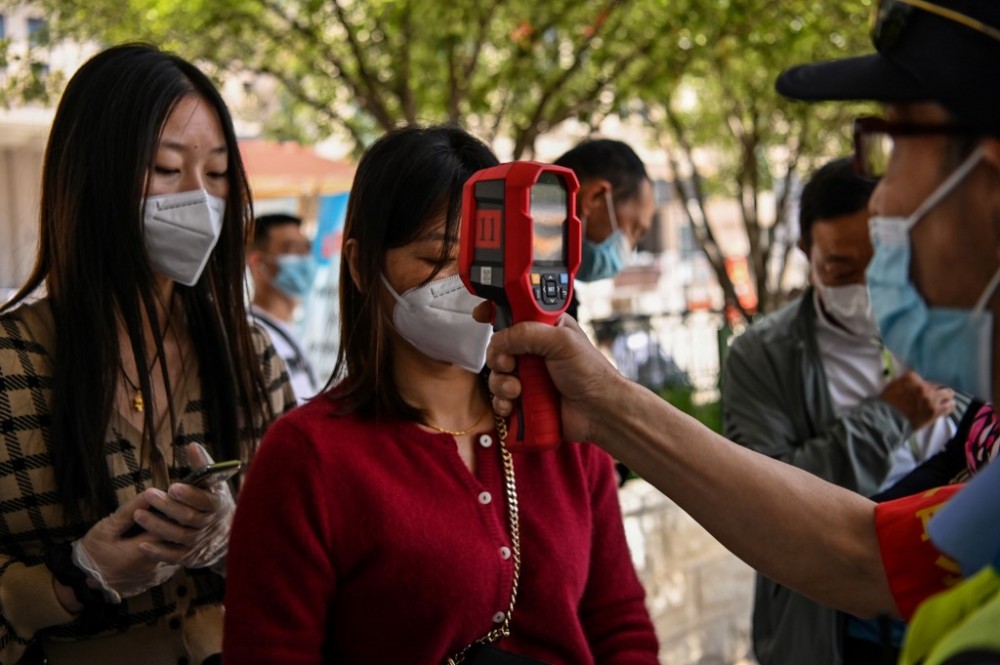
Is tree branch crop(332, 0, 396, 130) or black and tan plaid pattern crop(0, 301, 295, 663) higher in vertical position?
tree branch crop(332, 0, 396, 130)

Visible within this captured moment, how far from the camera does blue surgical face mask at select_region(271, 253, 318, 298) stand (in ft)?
20.0

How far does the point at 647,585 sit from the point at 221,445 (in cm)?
424

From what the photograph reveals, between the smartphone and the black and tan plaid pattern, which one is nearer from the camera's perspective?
the smartphone

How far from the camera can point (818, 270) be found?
325 centimetres

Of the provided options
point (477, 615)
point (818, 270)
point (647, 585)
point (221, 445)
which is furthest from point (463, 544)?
point (647, 585)

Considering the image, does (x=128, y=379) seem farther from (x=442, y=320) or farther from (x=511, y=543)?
(x=511, y=543)

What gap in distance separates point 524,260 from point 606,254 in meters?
2.22

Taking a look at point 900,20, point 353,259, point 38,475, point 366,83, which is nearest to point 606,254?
point 353,259

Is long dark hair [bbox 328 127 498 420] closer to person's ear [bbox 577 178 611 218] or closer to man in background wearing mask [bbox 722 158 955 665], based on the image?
man in background wearing mask [bbox 722 158 955 665]

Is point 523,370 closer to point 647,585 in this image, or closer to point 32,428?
point 32,428

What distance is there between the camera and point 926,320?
1396 mm

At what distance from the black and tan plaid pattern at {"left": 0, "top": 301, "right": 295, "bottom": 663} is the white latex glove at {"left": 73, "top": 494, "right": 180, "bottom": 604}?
122mm

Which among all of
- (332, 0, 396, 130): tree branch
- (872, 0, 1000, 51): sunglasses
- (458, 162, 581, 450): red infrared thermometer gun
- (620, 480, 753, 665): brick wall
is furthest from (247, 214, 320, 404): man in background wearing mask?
(872, 0, 1000, 51): sunglasses

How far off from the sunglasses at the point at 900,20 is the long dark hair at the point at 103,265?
1522mm
